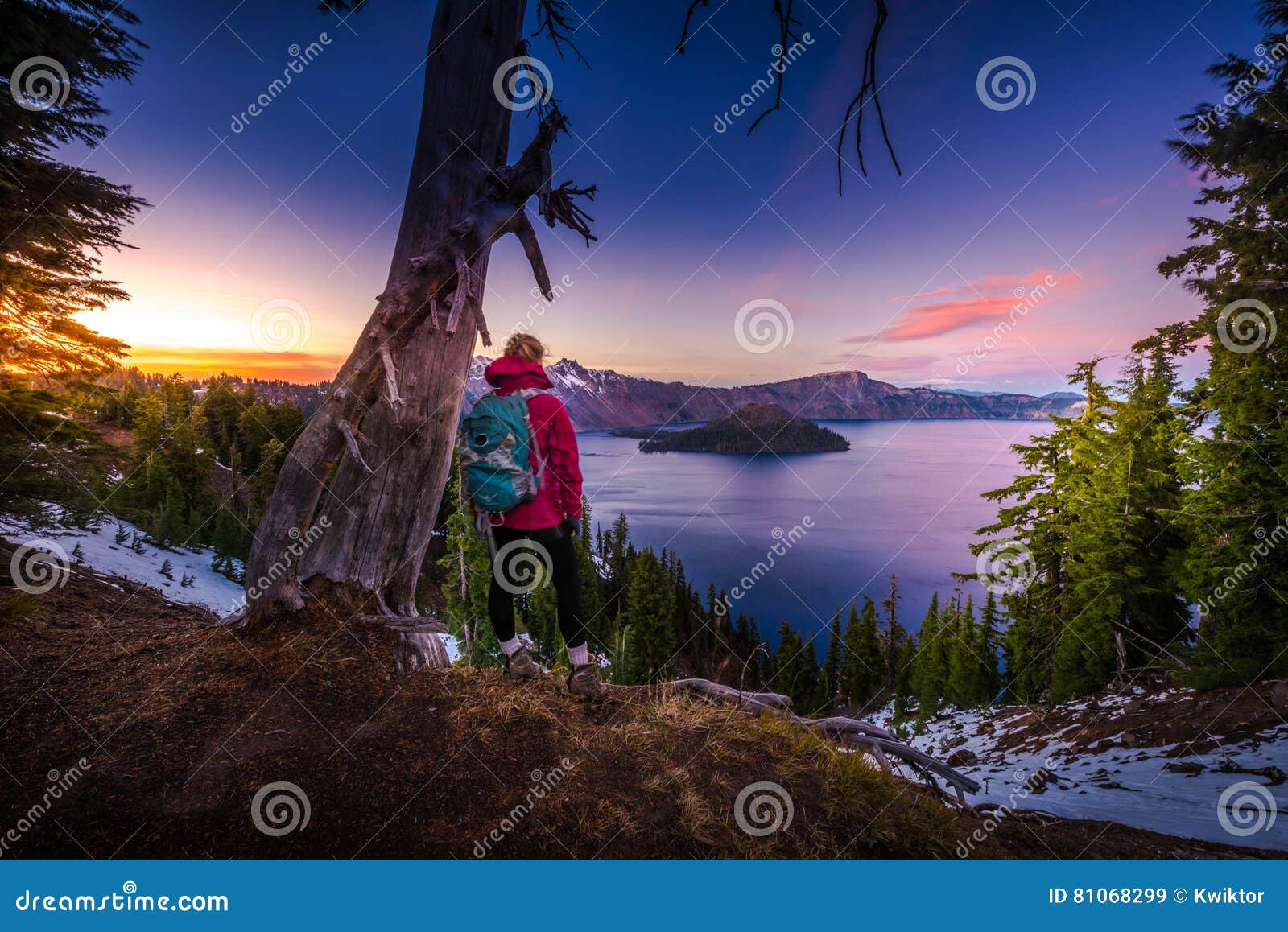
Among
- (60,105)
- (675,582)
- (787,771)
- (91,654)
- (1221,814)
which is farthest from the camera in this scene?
(675,582)

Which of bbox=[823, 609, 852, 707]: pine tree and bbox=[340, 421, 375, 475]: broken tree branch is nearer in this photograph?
bbox=[340, 421, 375, 475]: broken tree branch

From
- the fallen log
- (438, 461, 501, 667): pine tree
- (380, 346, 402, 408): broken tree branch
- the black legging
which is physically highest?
(380, 346, 402, 408): broken tree branch

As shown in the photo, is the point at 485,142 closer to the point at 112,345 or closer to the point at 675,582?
the point at 112,345

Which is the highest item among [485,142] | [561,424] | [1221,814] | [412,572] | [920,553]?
[485,142]

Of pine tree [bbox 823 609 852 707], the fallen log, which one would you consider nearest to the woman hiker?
the fallen log

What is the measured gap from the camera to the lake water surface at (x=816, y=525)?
97750 millimetres

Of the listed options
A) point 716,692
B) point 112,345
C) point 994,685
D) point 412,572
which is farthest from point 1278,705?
point 994,685

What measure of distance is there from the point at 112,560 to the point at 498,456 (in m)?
15.1

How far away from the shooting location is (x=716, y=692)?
427cm

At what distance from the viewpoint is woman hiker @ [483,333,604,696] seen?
12.0 ft

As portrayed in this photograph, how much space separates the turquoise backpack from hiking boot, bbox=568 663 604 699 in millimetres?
1525

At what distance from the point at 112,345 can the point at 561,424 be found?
392 inches

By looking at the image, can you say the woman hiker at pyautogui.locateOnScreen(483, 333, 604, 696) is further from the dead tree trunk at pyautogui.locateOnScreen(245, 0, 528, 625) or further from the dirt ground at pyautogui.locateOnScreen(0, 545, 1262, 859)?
the dead tree trunk at pyautogui.locateOnScreen(245, 0, 528, 625)

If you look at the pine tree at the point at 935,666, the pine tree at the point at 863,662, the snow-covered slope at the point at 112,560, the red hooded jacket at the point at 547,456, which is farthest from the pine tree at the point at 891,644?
the snow-covered slope at the point at 112,560
